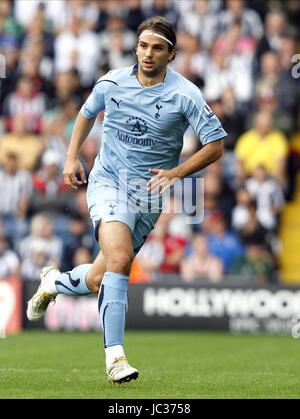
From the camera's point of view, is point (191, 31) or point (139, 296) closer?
point (139, 296)

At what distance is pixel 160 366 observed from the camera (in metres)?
10.4

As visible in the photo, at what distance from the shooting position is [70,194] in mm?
18266

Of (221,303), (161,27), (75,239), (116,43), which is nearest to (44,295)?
(161,27)

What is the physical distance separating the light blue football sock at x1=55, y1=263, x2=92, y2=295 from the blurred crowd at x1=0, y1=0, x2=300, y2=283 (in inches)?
281

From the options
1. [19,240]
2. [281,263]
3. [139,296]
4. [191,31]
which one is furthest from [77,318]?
[191,31]

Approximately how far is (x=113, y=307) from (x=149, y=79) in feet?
5.67

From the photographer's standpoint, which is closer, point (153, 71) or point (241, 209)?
point (153, 71)

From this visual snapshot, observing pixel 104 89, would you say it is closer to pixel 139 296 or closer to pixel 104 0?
pixel 139 296

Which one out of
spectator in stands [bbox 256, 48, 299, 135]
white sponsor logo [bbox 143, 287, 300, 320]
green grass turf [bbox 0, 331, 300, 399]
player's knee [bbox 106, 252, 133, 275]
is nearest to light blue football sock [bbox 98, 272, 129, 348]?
player's knee [bbox 106, 252, 133, 275]

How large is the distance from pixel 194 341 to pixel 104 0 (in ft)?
27.7

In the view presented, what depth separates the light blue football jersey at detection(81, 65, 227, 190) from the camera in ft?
27.6

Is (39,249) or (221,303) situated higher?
(39,249)

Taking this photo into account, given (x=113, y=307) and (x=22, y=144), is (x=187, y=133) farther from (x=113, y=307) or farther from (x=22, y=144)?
(x=113, y=307)

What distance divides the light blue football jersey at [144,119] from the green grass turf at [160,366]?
1.63m
